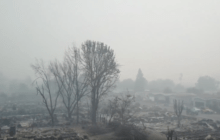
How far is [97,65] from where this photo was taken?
23.0 meters

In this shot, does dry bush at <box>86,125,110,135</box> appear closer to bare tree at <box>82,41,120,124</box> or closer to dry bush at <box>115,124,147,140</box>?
dry bush at <box>115,124,147,140</box>

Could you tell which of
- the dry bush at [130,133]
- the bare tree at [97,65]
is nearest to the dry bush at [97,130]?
the dry bush at [130,133]

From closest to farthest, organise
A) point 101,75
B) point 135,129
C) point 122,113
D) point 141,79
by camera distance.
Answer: point 135,129 < point 122,113 < point 101,75 < point 141,79

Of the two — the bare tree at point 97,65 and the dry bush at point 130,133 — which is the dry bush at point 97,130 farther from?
the bare tree at point 97,65

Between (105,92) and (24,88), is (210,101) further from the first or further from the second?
(24,88)

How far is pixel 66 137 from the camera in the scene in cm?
1527

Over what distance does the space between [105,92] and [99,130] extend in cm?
714

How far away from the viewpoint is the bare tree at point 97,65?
75.3 feet

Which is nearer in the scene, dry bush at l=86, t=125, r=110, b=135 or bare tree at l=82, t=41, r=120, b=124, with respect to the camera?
dry bush at l=86, t=125, r=110, b=135

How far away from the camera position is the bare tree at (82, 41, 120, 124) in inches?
903

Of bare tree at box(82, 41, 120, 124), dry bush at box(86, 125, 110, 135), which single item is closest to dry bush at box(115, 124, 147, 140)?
dry bush at box(86, 125, 110, 135)

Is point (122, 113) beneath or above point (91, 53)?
beneath

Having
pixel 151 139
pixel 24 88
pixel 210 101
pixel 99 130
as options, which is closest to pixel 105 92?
pixel 99 130

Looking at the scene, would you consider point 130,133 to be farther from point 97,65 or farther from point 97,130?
point 97,65
